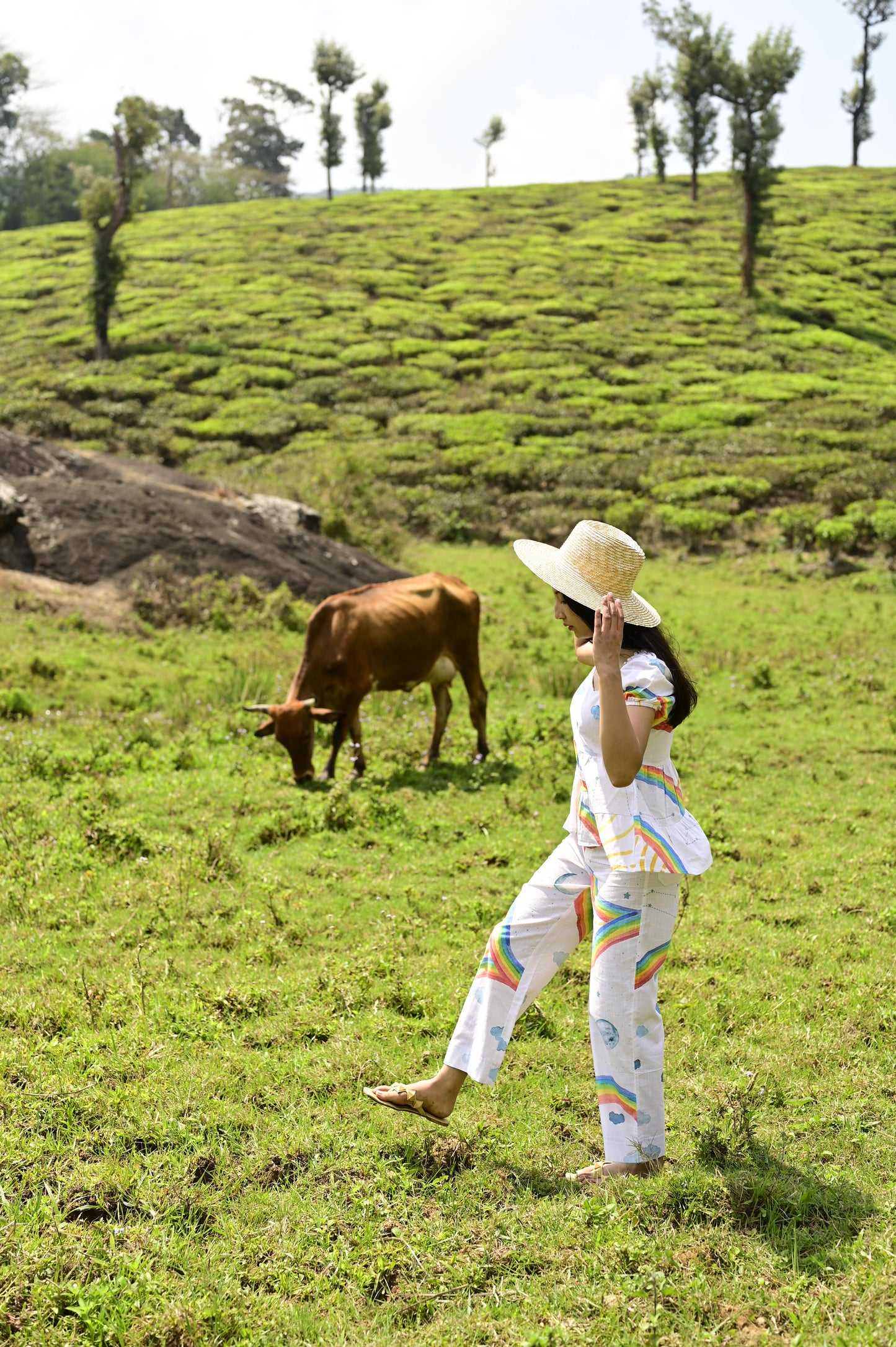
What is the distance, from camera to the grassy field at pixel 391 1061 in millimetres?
3023

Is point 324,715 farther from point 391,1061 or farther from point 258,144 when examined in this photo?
point 258,144

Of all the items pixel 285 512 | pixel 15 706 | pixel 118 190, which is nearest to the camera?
pixel 15 706

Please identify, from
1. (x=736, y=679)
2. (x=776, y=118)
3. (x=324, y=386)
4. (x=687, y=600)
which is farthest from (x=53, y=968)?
(x=776, y=118)

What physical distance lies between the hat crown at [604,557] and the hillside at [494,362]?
16.1 meters

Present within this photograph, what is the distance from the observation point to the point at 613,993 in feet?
11.1

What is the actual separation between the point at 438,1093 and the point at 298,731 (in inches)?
206

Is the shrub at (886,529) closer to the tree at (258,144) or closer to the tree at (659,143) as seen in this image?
the tree at (659,143)

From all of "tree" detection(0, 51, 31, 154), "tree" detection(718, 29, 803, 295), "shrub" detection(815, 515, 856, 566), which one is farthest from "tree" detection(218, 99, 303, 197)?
"shrub" detection(815, 515, 856, 566)

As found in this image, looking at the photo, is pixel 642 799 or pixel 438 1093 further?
pixel 438 1093

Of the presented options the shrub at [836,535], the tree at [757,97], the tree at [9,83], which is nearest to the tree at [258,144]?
the tree at [9,83]

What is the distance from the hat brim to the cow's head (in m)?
5.17

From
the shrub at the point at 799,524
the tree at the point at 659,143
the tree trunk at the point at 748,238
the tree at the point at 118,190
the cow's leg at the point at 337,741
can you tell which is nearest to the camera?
the cow's leg at the point at 337,741

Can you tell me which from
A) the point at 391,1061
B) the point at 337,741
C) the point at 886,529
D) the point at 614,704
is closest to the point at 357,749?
the point at 337,741

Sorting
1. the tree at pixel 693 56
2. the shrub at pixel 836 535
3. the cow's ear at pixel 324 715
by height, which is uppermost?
the tree at pixel 693 56
